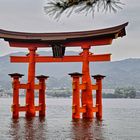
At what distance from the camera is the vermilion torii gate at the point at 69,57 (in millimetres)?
22252

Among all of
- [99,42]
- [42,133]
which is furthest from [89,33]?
[42,133]

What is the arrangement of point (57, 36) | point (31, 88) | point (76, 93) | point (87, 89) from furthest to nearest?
point (31, 88) → point (57, 36) → point (87, 89) → point (76, 93)

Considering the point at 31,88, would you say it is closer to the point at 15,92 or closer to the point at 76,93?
the point at 15,92

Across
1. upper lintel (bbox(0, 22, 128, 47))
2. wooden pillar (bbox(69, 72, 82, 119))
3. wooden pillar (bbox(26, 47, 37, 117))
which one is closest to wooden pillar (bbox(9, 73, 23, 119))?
wooden pillar (bbox(26, 47, 37, 117))

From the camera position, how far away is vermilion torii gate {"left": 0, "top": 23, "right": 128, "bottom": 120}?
2225 cm

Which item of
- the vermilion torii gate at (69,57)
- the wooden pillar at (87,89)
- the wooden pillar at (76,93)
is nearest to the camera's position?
the wooden pillar at (76,93)

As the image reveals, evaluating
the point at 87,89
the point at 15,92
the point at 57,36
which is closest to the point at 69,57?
the point at 57,36

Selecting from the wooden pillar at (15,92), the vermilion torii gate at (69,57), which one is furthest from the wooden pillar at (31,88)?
the wooden pillar at (15,92)

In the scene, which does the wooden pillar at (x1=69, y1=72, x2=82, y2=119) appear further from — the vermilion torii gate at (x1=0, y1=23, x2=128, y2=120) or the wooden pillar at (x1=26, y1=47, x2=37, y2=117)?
the wooden pillar at (x1=26, y1=47, x2=37, y2=117)

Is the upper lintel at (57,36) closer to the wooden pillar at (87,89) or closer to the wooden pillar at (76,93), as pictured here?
the wooden pillar at (87,89)

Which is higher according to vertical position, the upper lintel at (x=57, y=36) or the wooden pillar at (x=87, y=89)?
the upper lintel at (x=57, y=36)

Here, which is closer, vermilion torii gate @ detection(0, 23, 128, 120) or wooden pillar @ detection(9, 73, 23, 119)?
vermilion torii gate @ detection(0, 23, 128, 120)

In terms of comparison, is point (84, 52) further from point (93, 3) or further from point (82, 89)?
point (93, 3)

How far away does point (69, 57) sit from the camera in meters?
23.7
